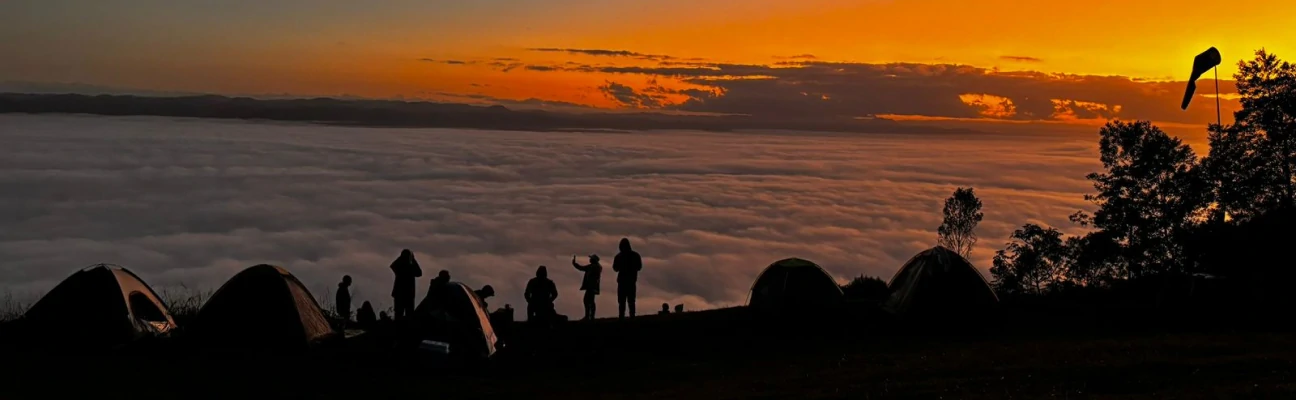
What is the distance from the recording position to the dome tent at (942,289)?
24.4 meters

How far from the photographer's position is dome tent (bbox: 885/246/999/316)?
2444 cm

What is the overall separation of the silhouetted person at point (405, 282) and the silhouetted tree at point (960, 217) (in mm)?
55437

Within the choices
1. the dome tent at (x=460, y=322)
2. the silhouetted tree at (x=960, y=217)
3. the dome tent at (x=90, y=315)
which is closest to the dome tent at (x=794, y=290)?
the dome tent at (x=460, y=322)

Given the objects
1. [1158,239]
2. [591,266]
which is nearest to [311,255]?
[1158,239]

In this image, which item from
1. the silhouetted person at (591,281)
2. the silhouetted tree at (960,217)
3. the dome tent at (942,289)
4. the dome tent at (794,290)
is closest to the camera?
the dome tent at (942,289)

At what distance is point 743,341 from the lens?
885 inches

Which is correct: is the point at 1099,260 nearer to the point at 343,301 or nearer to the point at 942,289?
the point at 942,289

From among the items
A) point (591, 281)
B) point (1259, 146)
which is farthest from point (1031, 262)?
point (591, 281)

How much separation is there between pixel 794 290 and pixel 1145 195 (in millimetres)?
26745

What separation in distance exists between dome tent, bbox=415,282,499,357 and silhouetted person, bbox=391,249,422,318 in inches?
92.0

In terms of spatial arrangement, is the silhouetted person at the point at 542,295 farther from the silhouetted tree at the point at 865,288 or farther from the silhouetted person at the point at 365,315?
the silhouetted tree at the point at 865,288

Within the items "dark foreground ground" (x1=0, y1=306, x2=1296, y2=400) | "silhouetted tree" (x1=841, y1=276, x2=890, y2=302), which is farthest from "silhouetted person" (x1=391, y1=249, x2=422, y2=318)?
"silhouetted tree" (x1=841, y1=276, x2=890, y2=302)

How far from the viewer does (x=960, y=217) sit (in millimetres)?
75125

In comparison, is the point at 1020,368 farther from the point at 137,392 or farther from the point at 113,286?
the point at 113,286
